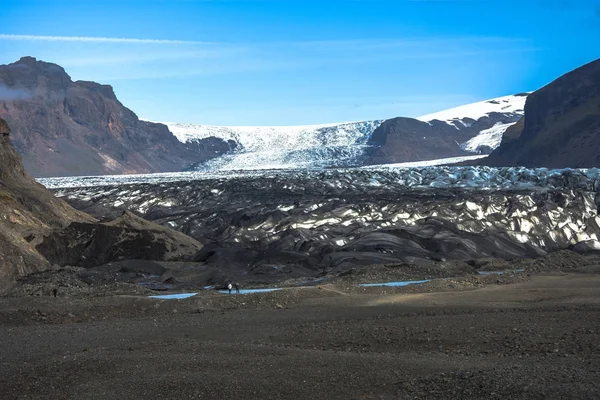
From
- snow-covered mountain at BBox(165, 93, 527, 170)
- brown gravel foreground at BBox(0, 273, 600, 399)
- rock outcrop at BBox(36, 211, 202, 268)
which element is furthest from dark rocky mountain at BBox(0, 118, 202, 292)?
snow-covered mountain at BBox(165, 93, 527, 170)

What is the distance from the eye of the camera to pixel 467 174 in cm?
6681

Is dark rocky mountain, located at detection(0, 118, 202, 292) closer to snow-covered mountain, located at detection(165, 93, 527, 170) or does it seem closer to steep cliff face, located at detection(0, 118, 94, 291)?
steep cliff face, located at detection(0, 118, 94, 291)

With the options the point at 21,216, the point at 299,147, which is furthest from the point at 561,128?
the point at 21,216

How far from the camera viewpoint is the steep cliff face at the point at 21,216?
80.9 ft

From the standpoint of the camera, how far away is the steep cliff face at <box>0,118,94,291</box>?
24644 millimetres

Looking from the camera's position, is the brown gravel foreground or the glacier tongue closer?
the brown gravel foreground

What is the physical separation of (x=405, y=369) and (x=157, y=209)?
1664 inches

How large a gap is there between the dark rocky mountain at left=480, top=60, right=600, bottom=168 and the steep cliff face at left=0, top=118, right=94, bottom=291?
8568 centimetres

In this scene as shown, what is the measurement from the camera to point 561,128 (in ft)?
420

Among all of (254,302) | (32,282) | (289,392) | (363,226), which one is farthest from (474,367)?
(363,226)

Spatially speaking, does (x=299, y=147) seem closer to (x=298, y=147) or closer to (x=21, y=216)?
(x=298, y=147)

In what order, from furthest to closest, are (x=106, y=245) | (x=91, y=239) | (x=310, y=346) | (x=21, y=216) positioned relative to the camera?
(x=21, y=216) → (x=91, y=239) → (x=106, y=245) → (x=310, y=346)

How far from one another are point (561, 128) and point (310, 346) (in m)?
122

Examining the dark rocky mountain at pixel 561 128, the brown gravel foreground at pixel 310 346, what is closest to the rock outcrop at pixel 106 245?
the brown gravel foreground at pixel 310 346
